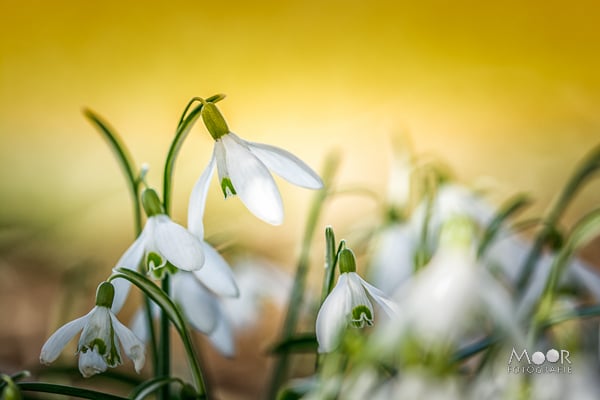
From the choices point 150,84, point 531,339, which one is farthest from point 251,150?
point 150,84

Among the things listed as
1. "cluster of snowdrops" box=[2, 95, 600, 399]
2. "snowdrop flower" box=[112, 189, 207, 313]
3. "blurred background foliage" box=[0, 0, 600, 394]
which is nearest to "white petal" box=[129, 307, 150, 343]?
"cluster of snowdrops" box=[2, 95, 600, 399]

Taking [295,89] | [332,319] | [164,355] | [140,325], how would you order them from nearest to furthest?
[332,319], [164,355], [140,325], [295,89]

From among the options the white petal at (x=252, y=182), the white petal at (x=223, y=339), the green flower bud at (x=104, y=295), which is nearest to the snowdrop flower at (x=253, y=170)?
the white petal at (x=252, y=182)

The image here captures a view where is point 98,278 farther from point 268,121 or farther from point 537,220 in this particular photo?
point 537,220

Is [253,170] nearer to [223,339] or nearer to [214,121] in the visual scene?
[214,121]

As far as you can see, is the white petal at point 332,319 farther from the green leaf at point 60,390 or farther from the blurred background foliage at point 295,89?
the blurred background foliage at point 295,89

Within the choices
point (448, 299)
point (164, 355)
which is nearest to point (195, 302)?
point (164, 355)
